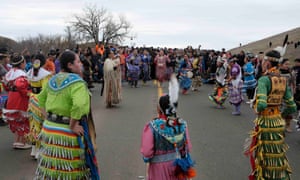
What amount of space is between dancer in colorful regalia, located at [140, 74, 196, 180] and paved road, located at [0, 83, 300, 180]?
1690mm

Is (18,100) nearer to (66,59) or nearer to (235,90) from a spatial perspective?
(66,59)

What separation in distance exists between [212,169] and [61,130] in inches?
125

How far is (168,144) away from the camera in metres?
4.10

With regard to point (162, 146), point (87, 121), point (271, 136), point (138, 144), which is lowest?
point (138, 144)

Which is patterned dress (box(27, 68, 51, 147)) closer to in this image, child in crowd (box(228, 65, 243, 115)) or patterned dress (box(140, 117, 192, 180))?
patterned dress (box(140, 117, 192, 180))

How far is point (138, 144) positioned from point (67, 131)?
3840 millimetres

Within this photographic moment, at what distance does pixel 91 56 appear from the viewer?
64.0ft

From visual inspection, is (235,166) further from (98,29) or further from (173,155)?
(98,29)

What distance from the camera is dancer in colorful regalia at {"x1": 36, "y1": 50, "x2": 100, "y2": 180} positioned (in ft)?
13.6

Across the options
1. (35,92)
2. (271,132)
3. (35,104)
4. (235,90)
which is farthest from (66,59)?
→ (235,90)

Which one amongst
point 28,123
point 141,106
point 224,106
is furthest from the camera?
point 224,106

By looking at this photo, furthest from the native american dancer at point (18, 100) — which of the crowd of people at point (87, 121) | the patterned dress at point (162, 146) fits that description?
the patterned dress at point (162, 146)

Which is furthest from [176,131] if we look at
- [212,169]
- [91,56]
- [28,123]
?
[91,56]

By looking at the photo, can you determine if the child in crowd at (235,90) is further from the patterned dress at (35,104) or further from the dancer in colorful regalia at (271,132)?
the patterned dress at (35,104)
